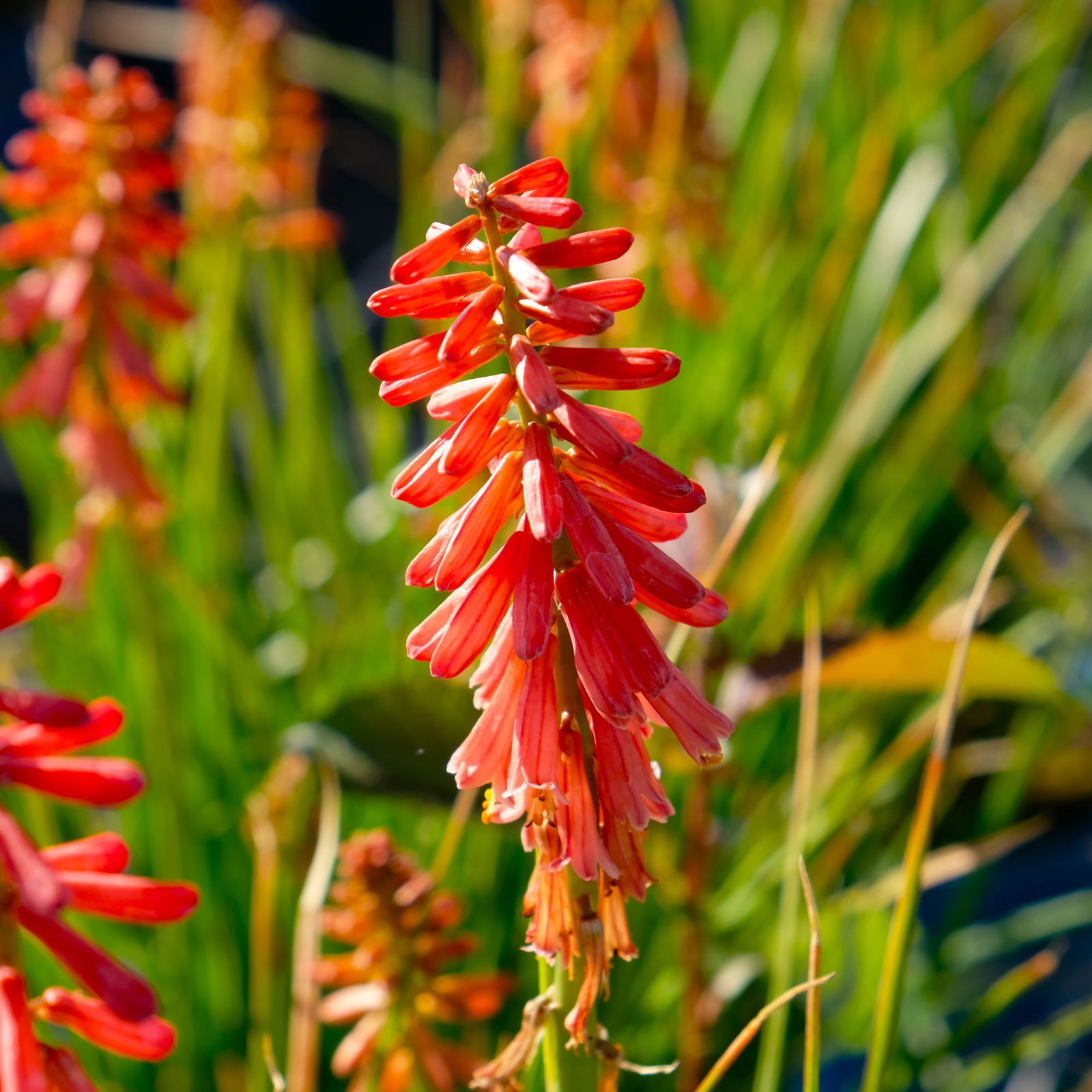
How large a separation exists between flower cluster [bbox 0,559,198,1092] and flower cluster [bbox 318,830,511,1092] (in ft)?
0.74

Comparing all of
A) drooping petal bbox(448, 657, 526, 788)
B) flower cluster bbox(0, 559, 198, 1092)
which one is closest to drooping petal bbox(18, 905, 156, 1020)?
flower cluster bbox(0, 559, 198, 1092)

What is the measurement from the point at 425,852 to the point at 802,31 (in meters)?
1.99

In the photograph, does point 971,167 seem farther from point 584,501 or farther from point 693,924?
point 584,501

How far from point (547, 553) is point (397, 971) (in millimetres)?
419

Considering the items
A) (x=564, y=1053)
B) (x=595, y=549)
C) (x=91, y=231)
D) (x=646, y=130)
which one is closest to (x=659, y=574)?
(x=595, y=549)

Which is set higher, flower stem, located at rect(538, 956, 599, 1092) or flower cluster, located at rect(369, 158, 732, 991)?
flower cluster, located at rect(369, 158, 732, 991)

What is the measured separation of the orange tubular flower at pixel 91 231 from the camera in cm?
121

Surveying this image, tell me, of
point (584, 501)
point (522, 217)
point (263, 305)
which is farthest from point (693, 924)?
point (263, 305)

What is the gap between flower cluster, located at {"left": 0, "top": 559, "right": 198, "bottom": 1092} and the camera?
54 cm

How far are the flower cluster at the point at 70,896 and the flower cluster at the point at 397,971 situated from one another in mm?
224

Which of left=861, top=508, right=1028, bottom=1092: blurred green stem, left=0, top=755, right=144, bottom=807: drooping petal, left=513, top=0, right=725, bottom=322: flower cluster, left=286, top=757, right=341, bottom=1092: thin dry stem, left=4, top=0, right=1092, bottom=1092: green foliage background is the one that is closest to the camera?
left=0, top=755, right=144, bottom=807: drooping petal

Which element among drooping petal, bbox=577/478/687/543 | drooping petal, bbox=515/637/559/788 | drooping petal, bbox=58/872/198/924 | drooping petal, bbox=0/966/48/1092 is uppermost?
drooping petal, bbox=577/478/687/543

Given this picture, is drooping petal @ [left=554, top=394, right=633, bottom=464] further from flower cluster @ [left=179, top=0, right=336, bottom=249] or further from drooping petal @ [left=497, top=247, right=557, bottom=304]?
flower cluster @ [left=179, top=0, right=336, bottom=249]

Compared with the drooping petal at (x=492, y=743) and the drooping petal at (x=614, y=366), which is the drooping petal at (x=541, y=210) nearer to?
the drooping petal at (x=614, y=366)
